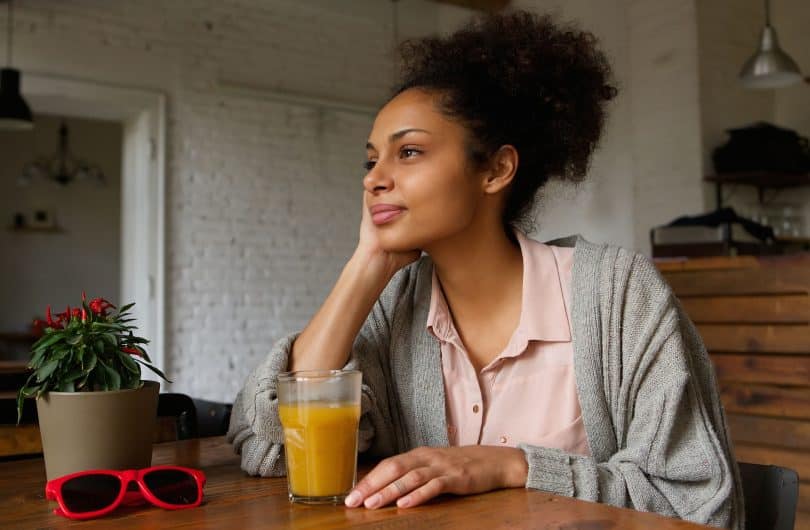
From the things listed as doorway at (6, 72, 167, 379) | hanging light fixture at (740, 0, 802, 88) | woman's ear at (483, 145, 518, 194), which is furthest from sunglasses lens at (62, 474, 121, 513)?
doorway at (6, 72, 167, 379)

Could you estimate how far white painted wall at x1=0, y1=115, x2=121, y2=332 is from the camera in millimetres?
8375

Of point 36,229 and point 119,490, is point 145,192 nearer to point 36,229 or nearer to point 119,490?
point 36,229

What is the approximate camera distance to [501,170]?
1.45 m

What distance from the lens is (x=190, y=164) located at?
213 inches

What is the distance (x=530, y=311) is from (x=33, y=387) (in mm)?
728

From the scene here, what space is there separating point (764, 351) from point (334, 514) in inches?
80.2

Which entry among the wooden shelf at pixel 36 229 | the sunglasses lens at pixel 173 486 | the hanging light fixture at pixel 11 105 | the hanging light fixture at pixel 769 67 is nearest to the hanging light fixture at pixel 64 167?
the wooden shelf at pixel 36 229

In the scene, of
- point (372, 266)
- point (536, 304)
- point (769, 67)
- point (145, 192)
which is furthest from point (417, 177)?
point (145, 192)

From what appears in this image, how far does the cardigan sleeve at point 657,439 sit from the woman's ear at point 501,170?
31 centimetres

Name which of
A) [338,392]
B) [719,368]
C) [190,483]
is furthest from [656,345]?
[719,368]

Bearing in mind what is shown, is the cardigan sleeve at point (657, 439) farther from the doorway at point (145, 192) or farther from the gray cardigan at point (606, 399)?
the doorway at point (145, 192)

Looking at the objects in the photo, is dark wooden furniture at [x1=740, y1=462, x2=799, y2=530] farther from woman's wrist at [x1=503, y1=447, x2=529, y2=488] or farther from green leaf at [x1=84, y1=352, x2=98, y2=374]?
green leaf at [x1=84, y1=352, x2=98, y2=374]

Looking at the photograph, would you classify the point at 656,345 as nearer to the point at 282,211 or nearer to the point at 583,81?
the point at 583,81

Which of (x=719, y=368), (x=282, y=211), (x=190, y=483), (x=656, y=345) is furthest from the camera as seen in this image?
(x=282, y=211)
